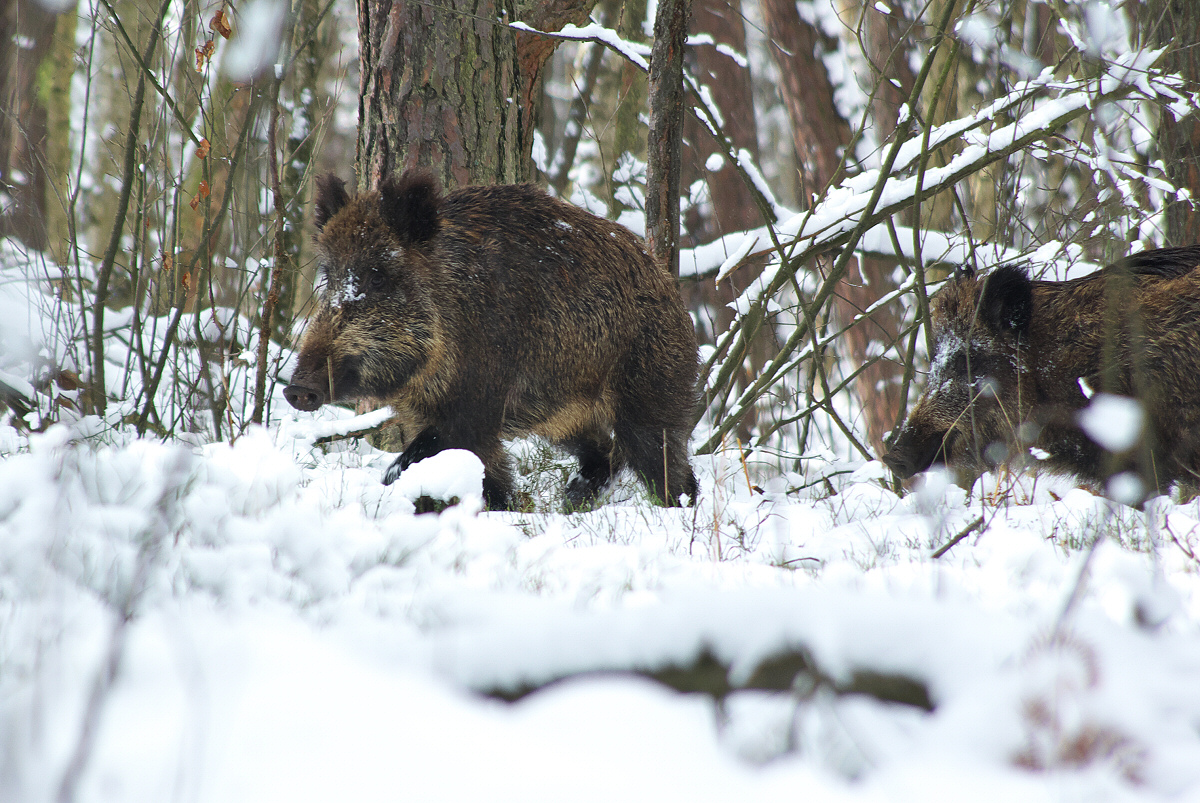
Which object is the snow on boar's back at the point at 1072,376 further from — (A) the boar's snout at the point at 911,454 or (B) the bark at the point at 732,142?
(B) the bark at the point at 732,142

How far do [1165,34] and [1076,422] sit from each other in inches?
143

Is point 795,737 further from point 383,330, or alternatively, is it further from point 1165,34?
point 1165,34

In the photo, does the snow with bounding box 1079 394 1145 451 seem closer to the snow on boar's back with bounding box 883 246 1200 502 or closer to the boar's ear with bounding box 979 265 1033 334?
the snow on boar's back with bounding box 883 246 1200 502

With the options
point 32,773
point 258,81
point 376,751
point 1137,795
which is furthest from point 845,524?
point 258,81

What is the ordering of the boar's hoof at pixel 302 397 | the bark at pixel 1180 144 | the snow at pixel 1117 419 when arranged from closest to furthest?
the snow at pixel 1117 419 → the boar's hoof at pixel 302 397 → the bark at pixel 1180 144

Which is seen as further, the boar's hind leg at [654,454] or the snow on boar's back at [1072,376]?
the boar's hind leg at [654,454]

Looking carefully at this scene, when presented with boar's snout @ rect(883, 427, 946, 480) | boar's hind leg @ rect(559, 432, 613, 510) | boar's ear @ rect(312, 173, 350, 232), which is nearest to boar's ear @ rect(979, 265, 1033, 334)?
boar's snout @ rect(883, 427, 946, 480)

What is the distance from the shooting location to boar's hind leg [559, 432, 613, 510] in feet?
15.3

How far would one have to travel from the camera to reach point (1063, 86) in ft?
14.1

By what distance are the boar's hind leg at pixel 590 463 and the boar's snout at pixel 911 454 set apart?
1416mm

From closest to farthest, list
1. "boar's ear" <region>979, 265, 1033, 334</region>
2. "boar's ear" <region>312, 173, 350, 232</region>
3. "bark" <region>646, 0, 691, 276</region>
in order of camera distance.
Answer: "boar's ear" <region>312, 173, 350, 232</region>
"boar's ear" <region>979, 265, 1033, 334</region>
"bark" <region>646, 0, 691, 276</region>

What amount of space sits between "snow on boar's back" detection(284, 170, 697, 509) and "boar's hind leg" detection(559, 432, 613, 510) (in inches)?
14.2

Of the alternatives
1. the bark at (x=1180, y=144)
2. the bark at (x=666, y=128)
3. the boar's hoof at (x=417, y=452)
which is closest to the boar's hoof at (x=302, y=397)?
the boar's hoof at (x=417, y=452)

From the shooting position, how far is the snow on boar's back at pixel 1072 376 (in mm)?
3777
